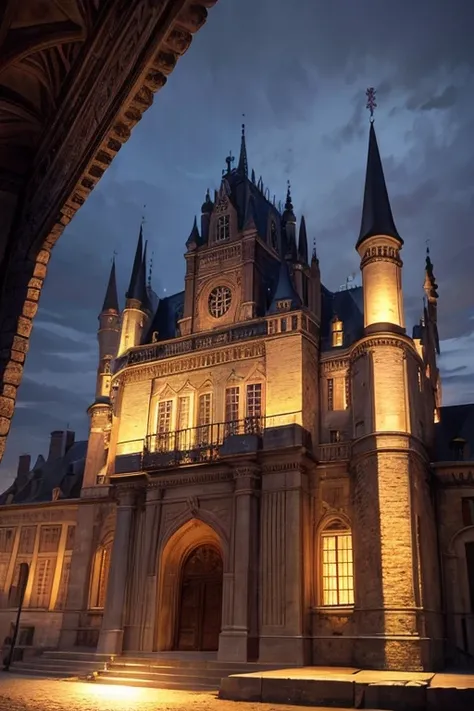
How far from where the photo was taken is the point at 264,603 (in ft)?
72.0

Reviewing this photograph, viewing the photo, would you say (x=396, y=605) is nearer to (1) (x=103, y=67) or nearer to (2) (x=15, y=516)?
(1) (x=103, y=67)

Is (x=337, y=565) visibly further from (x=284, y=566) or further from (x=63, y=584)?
(x=63, y=584)

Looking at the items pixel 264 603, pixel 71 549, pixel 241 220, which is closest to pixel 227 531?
pixel 264 603

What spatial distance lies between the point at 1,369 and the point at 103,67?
3820 mm

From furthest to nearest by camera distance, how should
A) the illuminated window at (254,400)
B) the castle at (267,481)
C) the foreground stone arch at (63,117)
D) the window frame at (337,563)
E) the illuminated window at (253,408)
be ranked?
the illuminated window at (254,400)
the illuminated window at (253,408)
the window frame at (337,563)
the castle at (267,481)
the foreground stone arch at (63,117)

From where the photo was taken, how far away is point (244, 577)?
22.3 meters

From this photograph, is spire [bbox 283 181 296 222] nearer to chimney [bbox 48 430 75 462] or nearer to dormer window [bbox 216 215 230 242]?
dormer window [bbox 216 215 230 242]

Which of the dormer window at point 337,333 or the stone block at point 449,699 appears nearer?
the stone block at point 449,699

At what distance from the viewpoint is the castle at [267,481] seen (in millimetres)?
21656

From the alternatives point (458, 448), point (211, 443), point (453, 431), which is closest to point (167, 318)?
point (211, 443)

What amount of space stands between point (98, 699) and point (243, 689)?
130 inches

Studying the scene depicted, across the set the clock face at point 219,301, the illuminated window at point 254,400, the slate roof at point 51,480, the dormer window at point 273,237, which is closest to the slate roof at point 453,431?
the illuminated window at point 254,400

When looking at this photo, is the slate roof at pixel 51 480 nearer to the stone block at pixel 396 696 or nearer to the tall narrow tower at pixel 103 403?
the tall narrow tower at pixel 103 403

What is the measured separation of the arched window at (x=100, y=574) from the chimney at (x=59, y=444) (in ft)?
36.1
